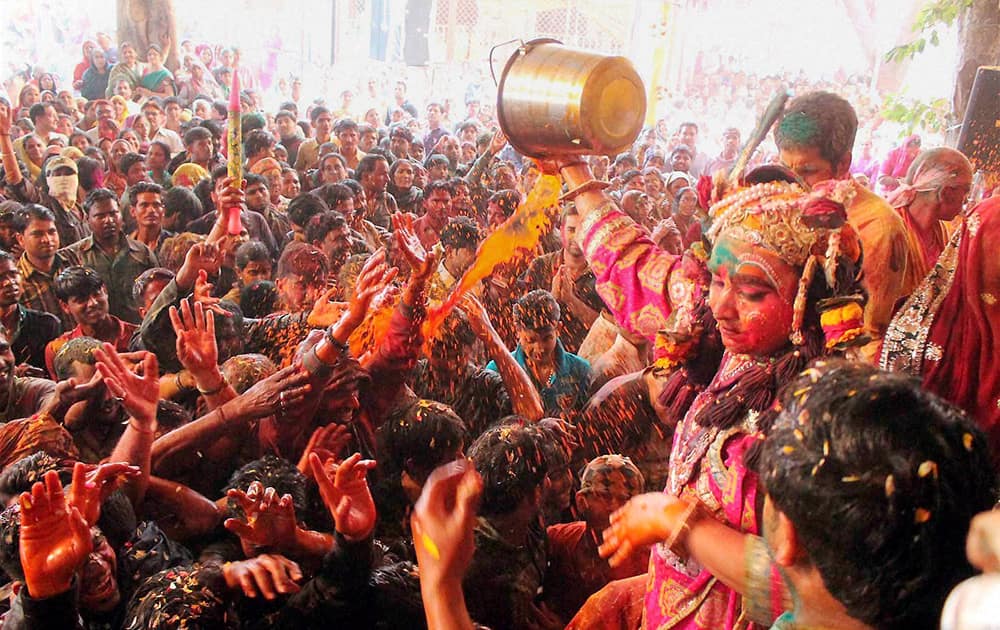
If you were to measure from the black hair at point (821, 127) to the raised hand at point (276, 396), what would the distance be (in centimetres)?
166

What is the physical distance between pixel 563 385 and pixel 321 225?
158cm

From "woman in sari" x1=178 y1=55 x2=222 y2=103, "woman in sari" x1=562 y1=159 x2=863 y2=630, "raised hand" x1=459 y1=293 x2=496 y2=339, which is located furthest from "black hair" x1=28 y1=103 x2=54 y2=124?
"woman in sari" x1=562 y1=159 x2=863 y2=630

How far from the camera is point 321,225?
4.34 meters

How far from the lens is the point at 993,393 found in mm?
1594

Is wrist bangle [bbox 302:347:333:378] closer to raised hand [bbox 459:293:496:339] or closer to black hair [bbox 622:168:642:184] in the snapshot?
raised hand [bbox 459:293:496:339]

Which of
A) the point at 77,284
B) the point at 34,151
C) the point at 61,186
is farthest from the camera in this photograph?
the point at 34,151

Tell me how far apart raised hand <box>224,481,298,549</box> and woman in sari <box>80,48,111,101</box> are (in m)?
9.88

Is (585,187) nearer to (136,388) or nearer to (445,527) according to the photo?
(445,527)

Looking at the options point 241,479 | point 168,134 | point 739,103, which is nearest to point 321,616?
point 241,479

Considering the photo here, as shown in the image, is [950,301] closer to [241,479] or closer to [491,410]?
[241,479]

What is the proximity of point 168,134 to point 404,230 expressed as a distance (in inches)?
213

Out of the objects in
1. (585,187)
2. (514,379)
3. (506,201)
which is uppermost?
(585,187)

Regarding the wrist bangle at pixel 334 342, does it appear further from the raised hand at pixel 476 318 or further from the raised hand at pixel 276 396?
the raised hand at pixel 476 318

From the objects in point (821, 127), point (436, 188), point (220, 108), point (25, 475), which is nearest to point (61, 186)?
point (436, 188)
